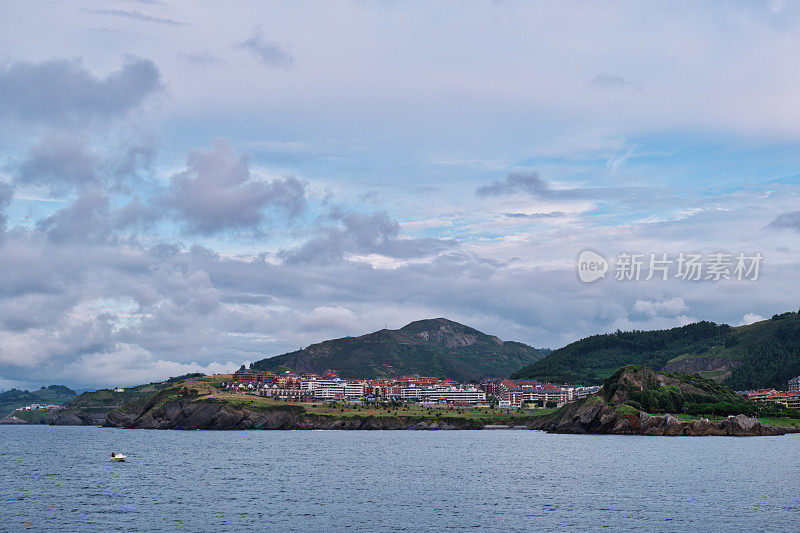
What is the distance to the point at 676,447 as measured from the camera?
167 m

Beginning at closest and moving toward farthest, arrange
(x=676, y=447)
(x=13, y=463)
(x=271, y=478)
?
(x=271, y=478) → (x=13, y=463) → (x=676, y=447)

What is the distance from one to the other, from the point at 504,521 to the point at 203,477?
58.0 meters

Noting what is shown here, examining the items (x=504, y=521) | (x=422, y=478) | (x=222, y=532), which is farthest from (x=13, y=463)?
(x=504, y=521)

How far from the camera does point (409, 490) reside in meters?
92.6

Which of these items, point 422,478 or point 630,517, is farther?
point 422,478

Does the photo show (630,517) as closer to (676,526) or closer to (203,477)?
(676,526)

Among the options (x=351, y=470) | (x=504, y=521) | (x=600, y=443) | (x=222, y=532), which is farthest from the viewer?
(x=600, y=443)

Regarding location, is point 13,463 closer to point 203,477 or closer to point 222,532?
point 203,477

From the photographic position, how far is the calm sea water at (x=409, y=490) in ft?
226

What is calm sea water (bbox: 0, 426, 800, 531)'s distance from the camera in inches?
2714

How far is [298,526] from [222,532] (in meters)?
7.17

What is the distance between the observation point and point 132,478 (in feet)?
357

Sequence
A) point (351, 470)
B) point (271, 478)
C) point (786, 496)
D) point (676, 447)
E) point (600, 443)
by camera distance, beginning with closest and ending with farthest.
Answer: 1. point (786, 496)
2. point (271, 478)
3. point (351, 470)
4. point (676, 447)
5. point (600, 443)

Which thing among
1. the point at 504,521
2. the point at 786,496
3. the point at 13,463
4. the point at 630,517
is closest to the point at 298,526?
the point at 504,521
